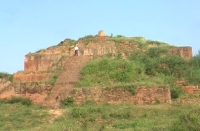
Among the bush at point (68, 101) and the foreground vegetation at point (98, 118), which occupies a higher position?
the bush at point (68, 101)

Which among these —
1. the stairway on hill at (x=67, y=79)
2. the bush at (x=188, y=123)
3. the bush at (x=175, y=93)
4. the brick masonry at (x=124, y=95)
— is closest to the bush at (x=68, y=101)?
the brick masonry at (x=124, y=95)

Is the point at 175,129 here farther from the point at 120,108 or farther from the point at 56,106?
the point at 56,106

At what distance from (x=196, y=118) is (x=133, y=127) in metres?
2.73

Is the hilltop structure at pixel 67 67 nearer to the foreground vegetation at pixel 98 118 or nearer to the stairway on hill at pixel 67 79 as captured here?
the stairway on hill at pixel 67 79

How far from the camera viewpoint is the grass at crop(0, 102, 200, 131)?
1035cm

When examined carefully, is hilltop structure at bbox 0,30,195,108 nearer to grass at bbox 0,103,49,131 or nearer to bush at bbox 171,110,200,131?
grass at bbox 0,103,49,131

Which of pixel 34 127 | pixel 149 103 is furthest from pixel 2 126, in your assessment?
pixel 149 103

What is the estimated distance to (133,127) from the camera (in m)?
10.2

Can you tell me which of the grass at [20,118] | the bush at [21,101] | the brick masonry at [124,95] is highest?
the brick masonry at [124,95]

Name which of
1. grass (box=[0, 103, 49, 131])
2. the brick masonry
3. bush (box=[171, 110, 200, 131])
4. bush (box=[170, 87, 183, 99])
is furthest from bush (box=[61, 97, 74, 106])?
bush (box=[171, 110, 200, 131])

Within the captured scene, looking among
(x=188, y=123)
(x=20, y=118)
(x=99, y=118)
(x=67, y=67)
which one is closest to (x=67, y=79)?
(x=67, y=67)

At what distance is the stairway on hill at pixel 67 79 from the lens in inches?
531

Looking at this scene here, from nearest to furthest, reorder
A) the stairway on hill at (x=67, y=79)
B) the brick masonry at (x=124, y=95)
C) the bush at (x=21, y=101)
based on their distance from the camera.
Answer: the brick masonry at (x=124, y=95) → the stairway on hill at (x=67, y=79) → the bush at (x=21, y=101)

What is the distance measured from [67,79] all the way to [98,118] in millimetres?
4032
